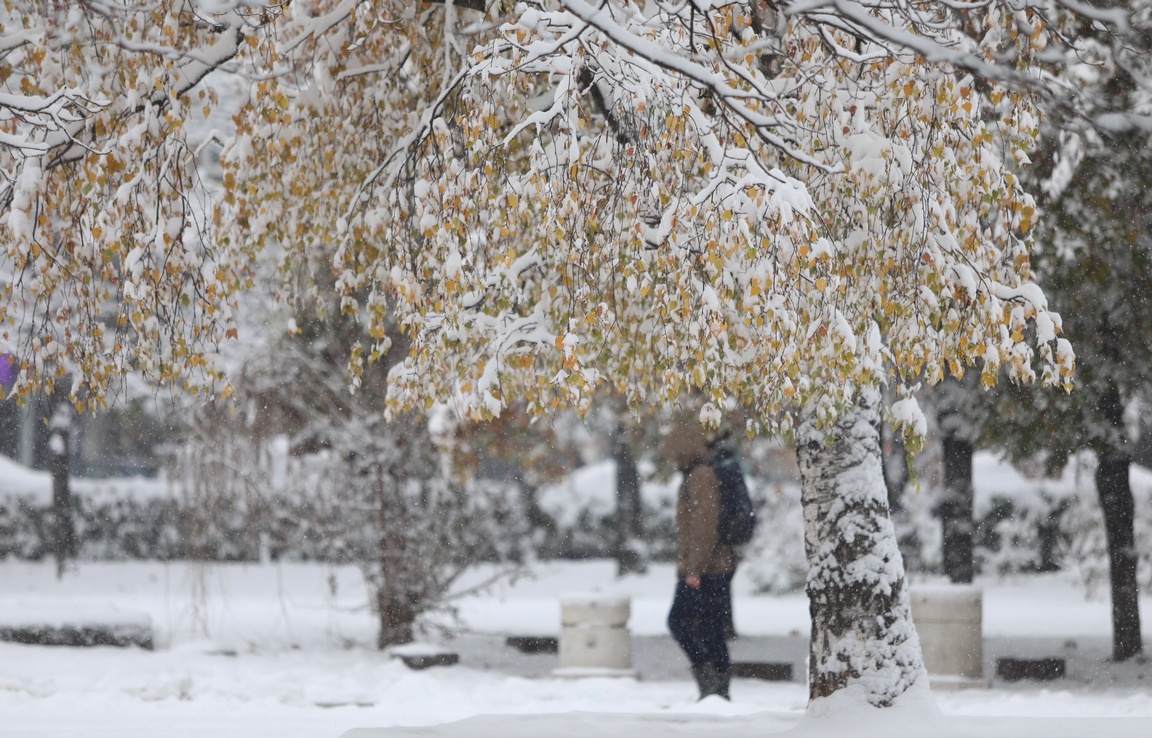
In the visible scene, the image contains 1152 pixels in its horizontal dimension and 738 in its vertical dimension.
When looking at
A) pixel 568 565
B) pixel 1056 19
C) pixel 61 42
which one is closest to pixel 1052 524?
pixel 568 565

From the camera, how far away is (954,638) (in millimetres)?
9492

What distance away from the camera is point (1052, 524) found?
17.5 metres

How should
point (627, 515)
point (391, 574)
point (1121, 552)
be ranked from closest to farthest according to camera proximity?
point (1121, 552)
point (391, 574)
point (627, 515)

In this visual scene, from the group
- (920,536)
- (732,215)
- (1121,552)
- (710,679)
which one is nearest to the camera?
(732,215)

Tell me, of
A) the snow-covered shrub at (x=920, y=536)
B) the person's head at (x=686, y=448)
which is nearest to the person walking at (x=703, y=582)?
the person's head at (x=686, y=448)

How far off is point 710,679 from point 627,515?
11.4 metres

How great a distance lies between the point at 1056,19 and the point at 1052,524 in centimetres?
1063

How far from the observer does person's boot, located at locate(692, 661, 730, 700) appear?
8.15 m

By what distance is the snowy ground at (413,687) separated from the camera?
6629 millimetres

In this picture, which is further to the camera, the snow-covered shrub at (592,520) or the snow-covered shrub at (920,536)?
the snow-covered shrub at (592,520)

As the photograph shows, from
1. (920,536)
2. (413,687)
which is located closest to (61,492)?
(413,687)

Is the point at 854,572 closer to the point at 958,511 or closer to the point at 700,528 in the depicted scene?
the point at 700,528

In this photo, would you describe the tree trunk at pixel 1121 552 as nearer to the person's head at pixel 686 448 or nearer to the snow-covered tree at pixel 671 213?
the person's head at pixel 686 448

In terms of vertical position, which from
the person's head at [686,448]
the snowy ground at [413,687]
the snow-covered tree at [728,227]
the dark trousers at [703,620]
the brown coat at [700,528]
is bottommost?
the snowy ground at [413,687]
